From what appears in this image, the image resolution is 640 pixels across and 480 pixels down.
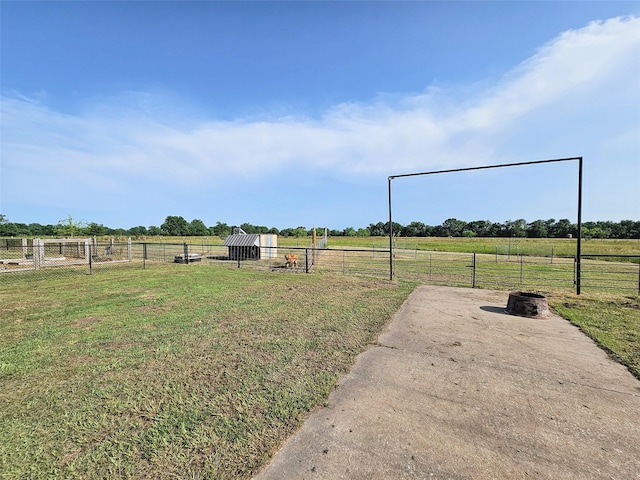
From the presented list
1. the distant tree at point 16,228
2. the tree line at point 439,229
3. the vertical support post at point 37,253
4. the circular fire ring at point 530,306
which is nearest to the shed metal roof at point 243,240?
the vertical support post at point 37,253

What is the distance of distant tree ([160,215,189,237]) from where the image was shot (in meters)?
87.8

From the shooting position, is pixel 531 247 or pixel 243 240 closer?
pixel 243 240

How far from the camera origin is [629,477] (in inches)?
81.9

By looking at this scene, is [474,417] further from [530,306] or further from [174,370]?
[530,306]

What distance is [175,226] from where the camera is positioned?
90000mm

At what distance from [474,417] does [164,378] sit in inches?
143

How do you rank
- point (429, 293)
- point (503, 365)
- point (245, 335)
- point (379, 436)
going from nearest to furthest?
point (379, 436) < point (503, 365) < point (245, 335) < point (429, 293)

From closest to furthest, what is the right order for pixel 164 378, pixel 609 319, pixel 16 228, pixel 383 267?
1. pixel 164 378
2. pixel 609 319
3. pixel 383 267
4. pixel 16 228

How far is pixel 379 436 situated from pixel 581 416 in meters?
2.19

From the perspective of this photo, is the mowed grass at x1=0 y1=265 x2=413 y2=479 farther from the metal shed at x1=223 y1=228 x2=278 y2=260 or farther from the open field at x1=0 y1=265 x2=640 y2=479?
the metal shed at x1=223 y1=228 x2=278 y2=260

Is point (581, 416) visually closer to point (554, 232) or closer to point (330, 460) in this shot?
point (330, 460)

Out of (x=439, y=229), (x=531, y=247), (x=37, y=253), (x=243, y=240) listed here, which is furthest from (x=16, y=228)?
Result: (x=439, y=229)

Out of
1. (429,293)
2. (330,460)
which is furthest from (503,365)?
(429,293)

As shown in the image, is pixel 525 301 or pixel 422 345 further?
pixel 525 301
